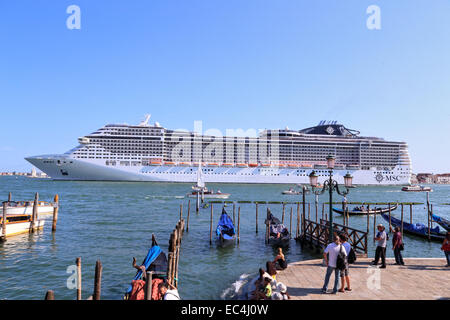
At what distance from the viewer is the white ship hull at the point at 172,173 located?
5859 cm

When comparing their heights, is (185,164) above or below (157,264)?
above

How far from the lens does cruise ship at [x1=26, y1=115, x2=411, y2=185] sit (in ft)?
198

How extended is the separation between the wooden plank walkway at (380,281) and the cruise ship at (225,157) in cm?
4978

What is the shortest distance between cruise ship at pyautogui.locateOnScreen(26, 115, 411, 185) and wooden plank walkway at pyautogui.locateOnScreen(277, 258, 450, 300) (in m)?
49.8

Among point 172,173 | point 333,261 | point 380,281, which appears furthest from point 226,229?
point 172,173

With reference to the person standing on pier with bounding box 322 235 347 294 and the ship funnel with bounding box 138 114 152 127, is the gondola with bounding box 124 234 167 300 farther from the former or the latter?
the ship funnel with bounding box 138 114 152 127

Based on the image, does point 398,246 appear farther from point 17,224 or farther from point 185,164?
point 185,164

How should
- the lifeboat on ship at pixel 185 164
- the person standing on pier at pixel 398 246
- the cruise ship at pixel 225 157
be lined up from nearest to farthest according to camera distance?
the person standing on pier at pixel 398 246, the cruise ship at pixel 225 157, the lifeboat on ship at pixel 185 164

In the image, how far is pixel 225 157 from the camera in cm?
6781

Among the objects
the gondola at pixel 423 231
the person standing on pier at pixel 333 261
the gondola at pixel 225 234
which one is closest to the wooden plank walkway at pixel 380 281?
the person standing on pier at pixel 333 261

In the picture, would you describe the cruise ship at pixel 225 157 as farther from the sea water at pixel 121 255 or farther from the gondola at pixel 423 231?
the sea water at pixel 121 255

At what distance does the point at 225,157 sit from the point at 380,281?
2390 inches

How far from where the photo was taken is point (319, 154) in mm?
73188

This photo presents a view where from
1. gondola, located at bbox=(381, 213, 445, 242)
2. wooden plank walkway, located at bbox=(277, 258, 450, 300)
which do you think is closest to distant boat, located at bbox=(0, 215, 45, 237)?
wooden plank walkway, located at bbox=(277, 258, 450, 300)
